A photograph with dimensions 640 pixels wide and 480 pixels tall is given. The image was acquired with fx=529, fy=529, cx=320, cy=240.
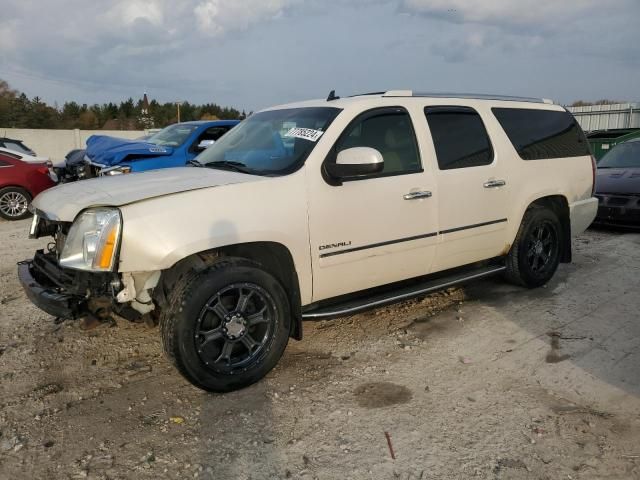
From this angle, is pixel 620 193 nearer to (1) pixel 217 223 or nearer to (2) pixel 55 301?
(1) pixel 217 223

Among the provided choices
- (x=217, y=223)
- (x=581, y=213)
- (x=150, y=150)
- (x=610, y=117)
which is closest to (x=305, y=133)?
(x=217, y=223)

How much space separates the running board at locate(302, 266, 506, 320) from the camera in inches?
148

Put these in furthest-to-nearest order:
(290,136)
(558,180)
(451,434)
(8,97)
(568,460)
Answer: (8,97), (558,180), (290,136), (451,434), (568,460)

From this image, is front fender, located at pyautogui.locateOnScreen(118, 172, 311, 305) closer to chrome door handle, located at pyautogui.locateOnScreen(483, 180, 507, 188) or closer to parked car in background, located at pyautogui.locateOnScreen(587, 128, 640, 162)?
chrome door handle, located at pyautogui.locateOnScreen(483, 180, 507, 188)

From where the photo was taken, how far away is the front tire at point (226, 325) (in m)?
3.16

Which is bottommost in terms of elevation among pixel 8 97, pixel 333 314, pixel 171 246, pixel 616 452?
pixel 616 452

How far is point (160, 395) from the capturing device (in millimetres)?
3412

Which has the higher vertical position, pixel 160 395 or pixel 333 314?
pixel 333 314

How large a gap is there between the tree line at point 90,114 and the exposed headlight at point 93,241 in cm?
3682

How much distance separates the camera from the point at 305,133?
154 inches

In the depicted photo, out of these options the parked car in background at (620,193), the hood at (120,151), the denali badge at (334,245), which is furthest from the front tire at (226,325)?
the parked car in background at (620,193)

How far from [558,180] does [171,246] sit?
4.07 metres

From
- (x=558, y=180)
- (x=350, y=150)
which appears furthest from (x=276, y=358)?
(x=558, y=180)

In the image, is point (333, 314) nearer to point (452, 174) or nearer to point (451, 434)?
point (451, 434)
